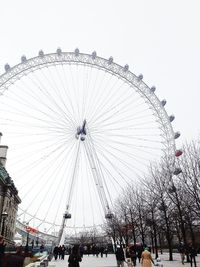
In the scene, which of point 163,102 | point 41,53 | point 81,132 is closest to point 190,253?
point 81,132

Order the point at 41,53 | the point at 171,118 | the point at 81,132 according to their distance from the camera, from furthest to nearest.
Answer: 1. the point at 171,118
2. the point at 41,53
3. the point at 81,132

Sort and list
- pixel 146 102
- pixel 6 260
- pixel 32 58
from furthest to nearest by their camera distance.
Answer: pixel 146 102, pixel 32 58, pixel 6 260

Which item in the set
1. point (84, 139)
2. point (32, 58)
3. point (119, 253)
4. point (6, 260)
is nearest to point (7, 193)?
point (84, 139)

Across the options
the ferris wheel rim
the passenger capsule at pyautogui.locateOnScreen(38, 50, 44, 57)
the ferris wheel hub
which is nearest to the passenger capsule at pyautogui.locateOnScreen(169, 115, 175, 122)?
the ferris wheel rim

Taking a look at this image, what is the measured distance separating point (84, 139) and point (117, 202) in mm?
29967

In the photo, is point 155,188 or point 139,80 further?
point 139,80

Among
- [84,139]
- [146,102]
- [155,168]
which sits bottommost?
[155,168]

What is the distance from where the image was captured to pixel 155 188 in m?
38.8

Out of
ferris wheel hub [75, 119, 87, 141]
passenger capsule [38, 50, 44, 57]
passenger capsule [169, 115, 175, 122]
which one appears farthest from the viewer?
passenger capsule [169, 115, 175, 122]

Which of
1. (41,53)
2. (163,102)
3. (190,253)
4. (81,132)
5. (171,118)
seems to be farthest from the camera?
(163,102)

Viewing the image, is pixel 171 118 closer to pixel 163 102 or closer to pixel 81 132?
pixel 163 102

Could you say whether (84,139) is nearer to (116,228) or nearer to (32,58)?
(32,58)

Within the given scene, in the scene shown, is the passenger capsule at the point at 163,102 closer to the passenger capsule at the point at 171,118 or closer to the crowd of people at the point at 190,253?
the passenger capsule at the point at 171,118

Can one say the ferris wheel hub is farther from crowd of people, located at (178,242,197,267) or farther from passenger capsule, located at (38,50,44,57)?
crowd of people, located at (178,242,197,267)
